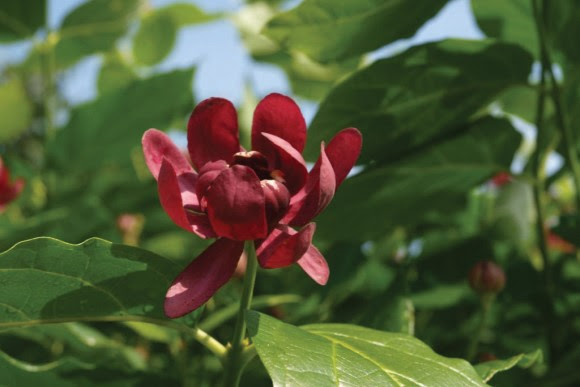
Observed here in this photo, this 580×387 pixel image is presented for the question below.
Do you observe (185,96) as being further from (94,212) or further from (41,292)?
(41,292)

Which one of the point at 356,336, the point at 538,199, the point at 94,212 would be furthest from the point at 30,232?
the point at 538,199

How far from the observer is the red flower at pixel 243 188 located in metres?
0.59

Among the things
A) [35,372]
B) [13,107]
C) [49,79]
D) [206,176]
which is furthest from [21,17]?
[206,176]

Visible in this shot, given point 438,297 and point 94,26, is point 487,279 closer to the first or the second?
point 438,297

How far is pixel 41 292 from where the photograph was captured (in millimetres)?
640

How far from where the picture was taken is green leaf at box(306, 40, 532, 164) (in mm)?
969

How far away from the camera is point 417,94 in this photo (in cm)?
101

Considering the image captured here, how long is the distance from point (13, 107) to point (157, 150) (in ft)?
4.61

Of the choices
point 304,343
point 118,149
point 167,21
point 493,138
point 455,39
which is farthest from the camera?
point 167,21

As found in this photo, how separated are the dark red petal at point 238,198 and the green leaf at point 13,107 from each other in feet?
4.97

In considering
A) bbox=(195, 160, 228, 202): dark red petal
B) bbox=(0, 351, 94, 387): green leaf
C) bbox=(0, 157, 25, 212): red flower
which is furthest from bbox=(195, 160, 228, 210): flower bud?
bbox=(0, 157, 25, 212): red flower

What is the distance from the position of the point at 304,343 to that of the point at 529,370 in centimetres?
69

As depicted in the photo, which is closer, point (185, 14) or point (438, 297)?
point (438, 297)

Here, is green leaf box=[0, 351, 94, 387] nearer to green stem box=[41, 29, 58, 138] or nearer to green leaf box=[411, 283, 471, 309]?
green leaf box=[411, 283, 471, 309]
